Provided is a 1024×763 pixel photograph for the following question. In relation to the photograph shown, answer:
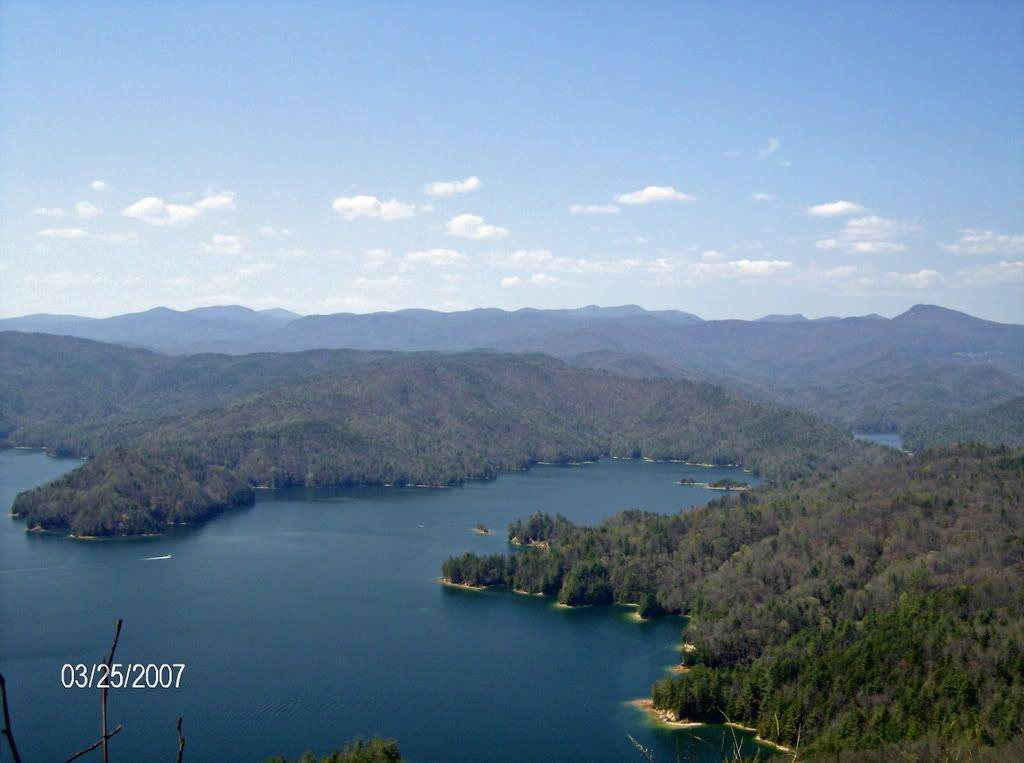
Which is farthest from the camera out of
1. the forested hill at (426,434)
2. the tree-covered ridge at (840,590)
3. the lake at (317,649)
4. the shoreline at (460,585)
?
the forested hill at (426,434)

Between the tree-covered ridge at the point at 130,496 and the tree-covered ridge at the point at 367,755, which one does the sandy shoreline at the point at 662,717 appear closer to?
the tree-covered ridge at the point at 367,755

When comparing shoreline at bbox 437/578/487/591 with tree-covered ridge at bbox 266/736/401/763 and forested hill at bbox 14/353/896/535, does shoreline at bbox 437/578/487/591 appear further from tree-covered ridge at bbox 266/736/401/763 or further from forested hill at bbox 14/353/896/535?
forested hill at bbox 14/353/896/535

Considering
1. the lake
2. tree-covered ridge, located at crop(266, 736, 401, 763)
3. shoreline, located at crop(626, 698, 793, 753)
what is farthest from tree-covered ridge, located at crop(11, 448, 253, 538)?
tree-covered ridge, located at crop(266, 736, 401, 763)

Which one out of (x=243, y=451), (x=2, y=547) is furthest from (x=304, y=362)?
(x=2, y=547)

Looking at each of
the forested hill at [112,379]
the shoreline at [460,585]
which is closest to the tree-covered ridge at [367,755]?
the shoreline at [460,585]

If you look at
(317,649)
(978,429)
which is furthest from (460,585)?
(978,429)

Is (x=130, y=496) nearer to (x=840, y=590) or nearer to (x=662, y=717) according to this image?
(x=662, y=717)
